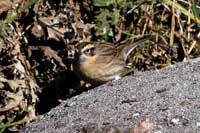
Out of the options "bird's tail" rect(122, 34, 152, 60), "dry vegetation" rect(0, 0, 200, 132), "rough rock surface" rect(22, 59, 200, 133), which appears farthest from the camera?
"bird's tail" rect(122, 34, 152, 60)

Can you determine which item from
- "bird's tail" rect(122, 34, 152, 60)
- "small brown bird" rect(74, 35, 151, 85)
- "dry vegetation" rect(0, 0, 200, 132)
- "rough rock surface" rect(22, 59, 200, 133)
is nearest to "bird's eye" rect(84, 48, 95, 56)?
"small brown bird" rect(74, 35, 151, 85)

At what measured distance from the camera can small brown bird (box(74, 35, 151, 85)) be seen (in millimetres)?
7160

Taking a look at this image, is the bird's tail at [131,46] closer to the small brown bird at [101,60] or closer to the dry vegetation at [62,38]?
the small brown bird at [101,60]

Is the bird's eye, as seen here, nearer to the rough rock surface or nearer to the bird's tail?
the bird's tail

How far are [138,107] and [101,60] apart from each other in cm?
204

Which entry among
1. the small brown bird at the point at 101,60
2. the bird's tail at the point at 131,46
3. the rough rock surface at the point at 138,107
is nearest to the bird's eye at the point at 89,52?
the small brown bird at the point at 101,60

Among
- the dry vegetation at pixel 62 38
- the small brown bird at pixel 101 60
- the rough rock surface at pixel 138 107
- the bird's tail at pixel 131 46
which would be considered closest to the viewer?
the rough rock surface at pixel 138 107

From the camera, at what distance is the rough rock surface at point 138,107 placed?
5.07 meters

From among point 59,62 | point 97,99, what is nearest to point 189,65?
point 97,99

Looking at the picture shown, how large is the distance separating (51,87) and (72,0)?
Result: 896 mm

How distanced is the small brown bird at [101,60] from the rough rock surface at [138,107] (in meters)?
0.85

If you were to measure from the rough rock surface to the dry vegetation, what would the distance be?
0.71 m

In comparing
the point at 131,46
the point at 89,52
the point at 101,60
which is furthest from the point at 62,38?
the point at 131,46

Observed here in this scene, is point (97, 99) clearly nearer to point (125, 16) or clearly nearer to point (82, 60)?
point (82, 60)
